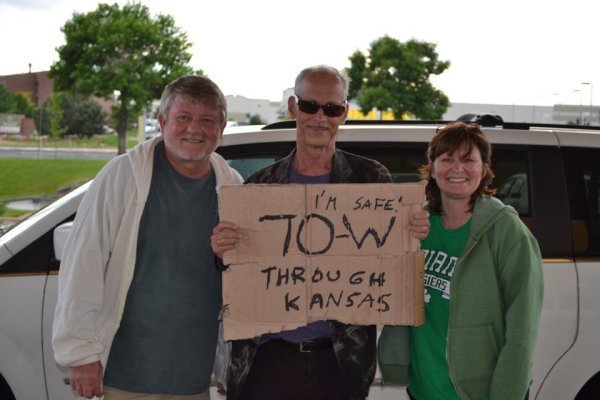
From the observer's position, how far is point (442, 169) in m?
2.39

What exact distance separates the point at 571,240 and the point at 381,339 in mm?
1377

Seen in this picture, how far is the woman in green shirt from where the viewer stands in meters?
2.22

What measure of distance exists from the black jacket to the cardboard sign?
89 millimetres

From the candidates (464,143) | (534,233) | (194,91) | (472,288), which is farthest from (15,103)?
(472,288)

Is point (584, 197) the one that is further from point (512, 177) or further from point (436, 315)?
point (436, 315)

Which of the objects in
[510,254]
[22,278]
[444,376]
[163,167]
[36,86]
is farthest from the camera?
[36,86]

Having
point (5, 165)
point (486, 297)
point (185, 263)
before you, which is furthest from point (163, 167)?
point (5, 165)

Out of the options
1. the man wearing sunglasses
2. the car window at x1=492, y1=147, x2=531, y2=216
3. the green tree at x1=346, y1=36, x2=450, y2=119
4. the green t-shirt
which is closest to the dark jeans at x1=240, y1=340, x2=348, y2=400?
the man wearing sunglasses

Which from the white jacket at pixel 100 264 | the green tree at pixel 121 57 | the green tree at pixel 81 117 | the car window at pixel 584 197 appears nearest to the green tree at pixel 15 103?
the green tree at pixel 81 117

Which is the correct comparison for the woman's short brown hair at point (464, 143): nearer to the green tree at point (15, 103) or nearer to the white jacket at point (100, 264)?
the white jacket at point (100, 264)

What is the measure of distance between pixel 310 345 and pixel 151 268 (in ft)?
1.99

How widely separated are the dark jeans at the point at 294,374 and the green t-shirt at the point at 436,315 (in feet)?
0.95

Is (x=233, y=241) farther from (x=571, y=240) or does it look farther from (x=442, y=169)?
(x=571, y=240)

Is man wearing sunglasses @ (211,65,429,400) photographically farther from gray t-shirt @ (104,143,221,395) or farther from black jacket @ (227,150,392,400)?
gray t-shirt @ (104,143,221,395)
